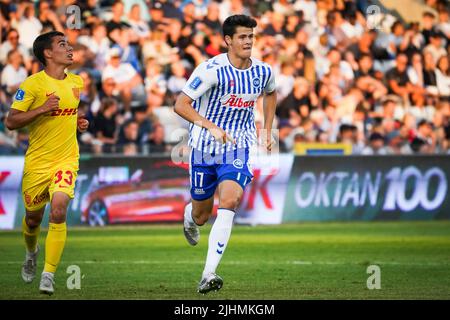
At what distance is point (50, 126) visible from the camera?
1068cm

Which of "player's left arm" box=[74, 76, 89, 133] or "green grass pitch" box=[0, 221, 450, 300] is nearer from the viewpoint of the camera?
"green grass pitch" box=[0, 221, 450, 300]

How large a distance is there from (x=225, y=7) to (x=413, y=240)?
7.70 metres

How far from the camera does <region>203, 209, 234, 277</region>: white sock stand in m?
10.1

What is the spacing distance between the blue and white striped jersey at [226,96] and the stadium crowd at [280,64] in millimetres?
8554

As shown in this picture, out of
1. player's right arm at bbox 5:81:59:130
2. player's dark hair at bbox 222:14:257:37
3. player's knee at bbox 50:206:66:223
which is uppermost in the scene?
player's dark hair at bbox 222:14:257:37

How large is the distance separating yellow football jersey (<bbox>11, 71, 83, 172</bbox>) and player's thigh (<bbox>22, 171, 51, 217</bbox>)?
0.22 ft

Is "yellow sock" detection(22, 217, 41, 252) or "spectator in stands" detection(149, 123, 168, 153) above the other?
"spectator in stands" detection(149, 123, 168, 153)

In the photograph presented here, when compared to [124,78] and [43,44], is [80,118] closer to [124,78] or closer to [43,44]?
[43,44]

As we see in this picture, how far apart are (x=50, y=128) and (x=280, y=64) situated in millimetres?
12018

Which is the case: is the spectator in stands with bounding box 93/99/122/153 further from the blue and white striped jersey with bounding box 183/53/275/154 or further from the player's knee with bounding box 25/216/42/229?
the blue and white striped jersey with bounding box 183/53/275/154

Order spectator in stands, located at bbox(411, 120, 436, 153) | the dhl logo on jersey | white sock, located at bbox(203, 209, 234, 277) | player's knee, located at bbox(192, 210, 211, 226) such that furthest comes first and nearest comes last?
spectator in stands, located at bbox(411, 120, 436, 153), player's knee, located at bbox(192, 210, 211, 226), the dhl logo on jersey, white sock, located at bbox(203, 209, 234, 277)

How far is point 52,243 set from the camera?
10336mm

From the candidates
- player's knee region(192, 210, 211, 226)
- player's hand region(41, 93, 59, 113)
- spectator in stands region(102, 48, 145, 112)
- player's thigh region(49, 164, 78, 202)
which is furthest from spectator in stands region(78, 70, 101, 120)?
player's hand region(41, 93, 59, 113)

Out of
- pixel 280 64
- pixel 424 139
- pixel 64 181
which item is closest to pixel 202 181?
pixel 64 181
